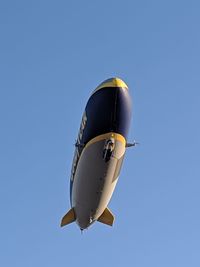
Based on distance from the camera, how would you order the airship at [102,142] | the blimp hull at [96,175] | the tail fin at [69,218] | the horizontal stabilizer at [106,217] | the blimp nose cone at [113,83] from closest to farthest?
the airship at [102,142] < the blimp hull at [96,175] < the blimp nose cone at [113,83] < the tail fin at [69,218] < the horizontal stabilizer at [106,217]

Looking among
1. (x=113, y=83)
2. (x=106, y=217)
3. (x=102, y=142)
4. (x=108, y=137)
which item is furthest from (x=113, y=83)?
(x=106, y=217)

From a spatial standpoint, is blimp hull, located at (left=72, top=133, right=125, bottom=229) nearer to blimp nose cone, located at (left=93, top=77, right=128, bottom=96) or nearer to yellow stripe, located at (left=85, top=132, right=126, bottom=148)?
yellow stripe, located at (left=85, top=132, right=126, bottom=148)

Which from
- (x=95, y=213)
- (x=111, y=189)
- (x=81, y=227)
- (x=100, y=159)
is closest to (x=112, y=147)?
(x=100, y=159)

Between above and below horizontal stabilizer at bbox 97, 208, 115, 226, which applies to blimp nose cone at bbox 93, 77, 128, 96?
above

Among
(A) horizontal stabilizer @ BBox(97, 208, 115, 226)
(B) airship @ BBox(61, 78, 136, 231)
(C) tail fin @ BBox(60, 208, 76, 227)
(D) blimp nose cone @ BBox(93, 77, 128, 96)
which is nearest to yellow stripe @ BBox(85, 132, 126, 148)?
(B) airship @ BBox(61, 78, 136, 231)

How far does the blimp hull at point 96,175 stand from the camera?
5031 centimetres

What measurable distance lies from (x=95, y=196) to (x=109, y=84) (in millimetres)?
10743

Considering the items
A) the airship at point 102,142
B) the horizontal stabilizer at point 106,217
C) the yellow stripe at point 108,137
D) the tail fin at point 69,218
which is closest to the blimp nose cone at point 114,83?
the airship at point 102,142

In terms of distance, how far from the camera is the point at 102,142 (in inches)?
1967

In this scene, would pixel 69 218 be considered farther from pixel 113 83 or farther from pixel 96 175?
pixel 113 83

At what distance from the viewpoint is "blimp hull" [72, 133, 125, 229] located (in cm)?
5031

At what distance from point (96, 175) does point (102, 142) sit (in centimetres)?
Result: 323

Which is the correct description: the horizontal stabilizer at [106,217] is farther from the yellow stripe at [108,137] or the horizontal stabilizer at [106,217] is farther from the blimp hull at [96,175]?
the yellow stripe at [108,137]

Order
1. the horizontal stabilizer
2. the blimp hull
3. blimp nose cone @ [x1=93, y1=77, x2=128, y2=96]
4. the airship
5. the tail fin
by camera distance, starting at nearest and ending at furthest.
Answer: the airship, the blimp hull, blimp nose cone @ [x1=93, y1=77, x2=128, y2=96], the tail fin, the horizontal stabilizer
